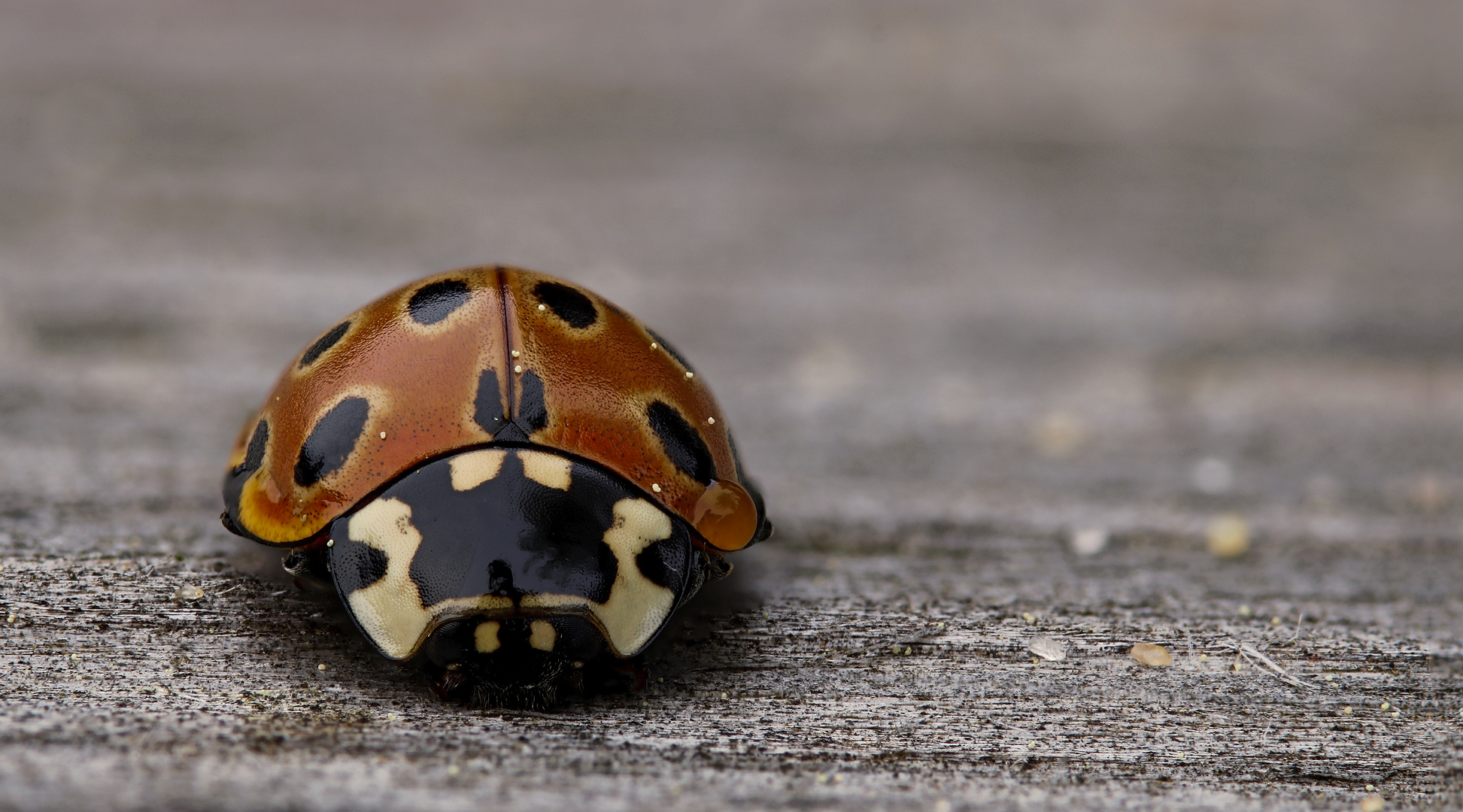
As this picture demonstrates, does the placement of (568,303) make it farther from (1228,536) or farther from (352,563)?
(1228,536)

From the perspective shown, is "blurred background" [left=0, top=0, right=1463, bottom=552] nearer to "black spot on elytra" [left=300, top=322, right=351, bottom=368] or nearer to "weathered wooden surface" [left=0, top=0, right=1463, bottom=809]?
"weathered wooden surface" [left=0, top=0, right=1463, bottom=809]

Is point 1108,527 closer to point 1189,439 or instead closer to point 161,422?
point 1189,439

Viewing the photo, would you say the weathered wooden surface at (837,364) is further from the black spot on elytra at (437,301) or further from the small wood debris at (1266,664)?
the black spot on elytra at (437,301)

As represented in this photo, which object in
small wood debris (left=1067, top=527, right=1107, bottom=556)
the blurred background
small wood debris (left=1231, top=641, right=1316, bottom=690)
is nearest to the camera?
small wood debris (left=1231, top=641, right=1316, bottom=690)

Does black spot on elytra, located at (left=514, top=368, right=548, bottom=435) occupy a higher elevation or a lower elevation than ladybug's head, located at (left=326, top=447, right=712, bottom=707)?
higher

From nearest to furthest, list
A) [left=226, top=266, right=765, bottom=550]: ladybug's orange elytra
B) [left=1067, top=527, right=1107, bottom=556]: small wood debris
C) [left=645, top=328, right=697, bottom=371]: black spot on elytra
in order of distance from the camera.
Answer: [left=226, top=266, right=765, bottom=550]: ladybug's orange elytra, [left=645, top=328, right=697, bottom=371]: black spot on elytra, [left=1067, top=527, right=1107, bottom=556]: small wood debris

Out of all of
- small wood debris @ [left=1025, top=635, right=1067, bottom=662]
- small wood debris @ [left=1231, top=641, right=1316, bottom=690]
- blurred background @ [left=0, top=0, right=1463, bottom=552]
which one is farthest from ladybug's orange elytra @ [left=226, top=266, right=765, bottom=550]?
small wood debris @ [left=1231, top=641, right=1316, bottom=690]

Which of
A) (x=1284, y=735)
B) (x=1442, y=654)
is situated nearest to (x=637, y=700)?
(x=1284, y=735)

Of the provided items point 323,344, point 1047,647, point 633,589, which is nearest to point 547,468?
point 633,589
